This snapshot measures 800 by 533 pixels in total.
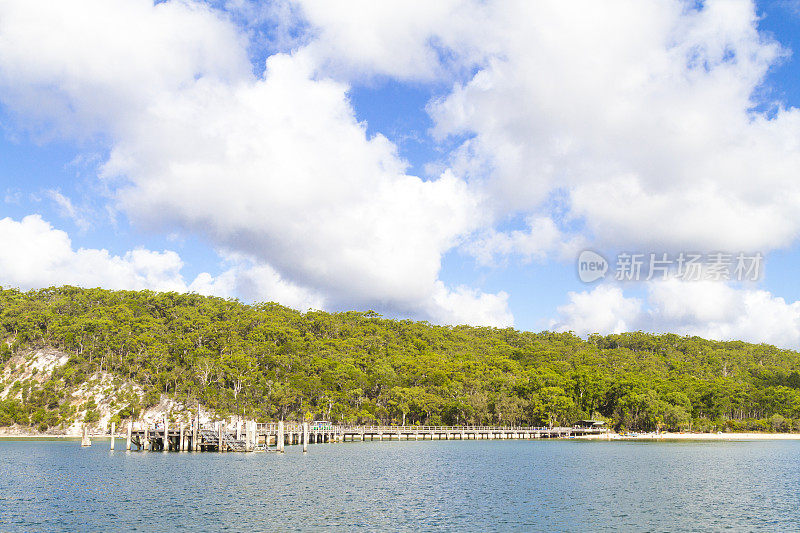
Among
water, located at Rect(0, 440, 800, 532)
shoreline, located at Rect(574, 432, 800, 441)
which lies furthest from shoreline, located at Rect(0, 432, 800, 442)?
water, located at Rect(0, 440, 800, 532)

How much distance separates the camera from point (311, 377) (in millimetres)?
126250

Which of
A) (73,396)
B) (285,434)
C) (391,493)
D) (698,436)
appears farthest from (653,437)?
(73,396)

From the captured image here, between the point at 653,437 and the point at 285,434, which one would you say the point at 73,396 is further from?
the point at 653,437

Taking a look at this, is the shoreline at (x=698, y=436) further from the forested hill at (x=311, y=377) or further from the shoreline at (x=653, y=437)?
the forested hill at (x=311, y=377)

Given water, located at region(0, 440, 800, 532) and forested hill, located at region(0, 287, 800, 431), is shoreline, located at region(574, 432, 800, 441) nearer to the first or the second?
forested hill, located at region(0, 287, 800, 431)

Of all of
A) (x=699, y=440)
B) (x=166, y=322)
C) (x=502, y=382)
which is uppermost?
(x=166, y=322)

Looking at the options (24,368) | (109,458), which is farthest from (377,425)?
(24,368)

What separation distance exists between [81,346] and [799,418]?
516 feet

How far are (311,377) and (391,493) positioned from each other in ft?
275

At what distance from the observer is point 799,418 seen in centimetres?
13700

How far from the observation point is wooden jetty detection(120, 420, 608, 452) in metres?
78.5


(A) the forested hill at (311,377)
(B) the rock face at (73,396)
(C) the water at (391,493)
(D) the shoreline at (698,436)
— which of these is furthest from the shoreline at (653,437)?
(C) the water at (391,493)

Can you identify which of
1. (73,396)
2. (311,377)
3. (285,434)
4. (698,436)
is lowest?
(698,436)

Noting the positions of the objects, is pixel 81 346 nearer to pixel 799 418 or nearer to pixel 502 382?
pixel 502 382
